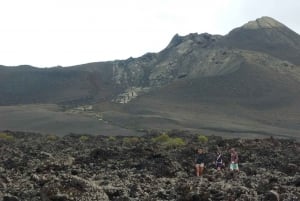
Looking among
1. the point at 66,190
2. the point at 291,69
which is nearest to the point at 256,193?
the point at 66,190

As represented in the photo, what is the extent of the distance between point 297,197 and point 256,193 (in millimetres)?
1163

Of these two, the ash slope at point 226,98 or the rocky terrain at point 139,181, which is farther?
the ash slope at point 226,98

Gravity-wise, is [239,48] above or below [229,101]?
above

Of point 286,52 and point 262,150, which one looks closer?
point 262,150

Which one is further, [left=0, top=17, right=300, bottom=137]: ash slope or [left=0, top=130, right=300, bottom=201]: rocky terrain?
[left=0, top=17, right=300, bottom=137]: ash slope

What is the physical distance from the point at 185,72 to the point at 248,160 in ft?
530

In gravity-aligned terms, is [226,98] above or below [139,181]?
below

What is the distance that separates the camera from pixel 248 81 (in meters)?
148

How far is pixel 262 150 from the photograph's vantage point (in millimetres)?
40812

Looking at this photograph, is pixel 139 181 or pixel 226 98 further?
pixel 226 98

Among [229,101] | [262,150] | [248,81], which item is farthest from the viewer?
[248,81]

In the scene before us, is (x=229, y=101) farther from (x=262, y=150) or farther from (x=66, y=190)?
(x=66, y=190)

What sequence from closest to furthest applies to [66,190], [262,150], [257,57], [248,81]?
[66,190], [262,150], [248,81], [257,57]

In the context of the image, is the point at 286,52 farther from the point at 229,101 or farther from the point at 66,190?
the point at 66,190
